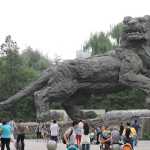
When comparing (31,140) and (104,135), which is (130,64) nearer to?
(31,140)

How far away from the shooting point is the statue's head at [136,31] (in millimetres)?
26203

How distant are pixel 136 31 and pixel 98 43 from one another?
39.5 meters

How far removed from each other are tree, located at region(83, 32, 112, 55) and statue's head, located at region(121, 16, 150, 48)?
120 feet

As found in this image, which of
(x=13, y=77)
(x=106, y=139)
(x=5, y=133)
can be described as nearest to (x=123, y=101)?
(x=13, y=77)

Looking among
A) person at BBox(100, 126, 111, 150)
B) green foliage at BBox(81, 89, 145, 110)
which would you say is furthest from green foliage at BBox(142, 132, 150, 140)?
green foliage at BBox(81, 89, 145, 110)

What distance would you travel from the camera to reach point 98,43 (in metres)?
65.8

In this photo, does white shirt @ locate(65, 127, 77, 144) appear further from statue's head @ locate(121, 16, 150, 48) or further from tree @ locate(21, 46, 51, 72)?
tree @ locate(21, 46, 51, 72)

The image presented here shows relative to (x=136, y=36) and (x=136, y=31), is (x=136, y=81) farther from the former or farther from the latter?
(x=136, y=31)

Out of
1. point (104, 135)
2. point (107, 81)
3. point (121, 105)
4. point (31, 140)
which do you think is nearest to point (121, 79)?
point (107, 81)

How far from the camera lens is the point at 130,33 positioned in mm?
26359

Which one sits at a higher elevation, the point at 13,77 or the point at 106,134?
the point at 13,77

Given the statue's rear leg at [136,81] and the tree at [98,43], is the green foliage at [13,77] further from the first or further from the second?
the statue's rear leg at [136,81]

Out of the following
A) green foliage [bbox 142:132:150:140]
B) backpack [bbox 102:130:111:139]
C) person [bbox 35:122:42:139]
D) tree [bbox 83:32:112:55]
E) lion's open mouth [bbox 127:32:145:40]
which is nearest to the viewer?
backpack [bbox 102:130:111:139]

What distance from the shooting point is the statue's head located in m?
26.2
